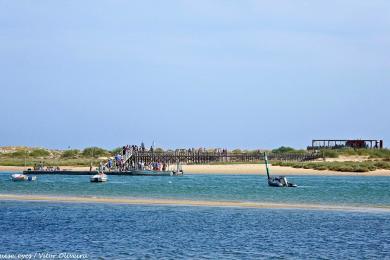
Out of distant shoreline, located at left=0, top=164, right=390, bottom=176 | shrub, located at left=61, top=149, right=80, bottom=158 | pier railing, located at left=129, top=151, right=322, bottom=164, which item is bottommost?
distant shoreline, located at left=0, top=164, right=390, bottom=176

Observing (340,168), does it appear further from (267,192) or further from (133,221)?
(133,221)

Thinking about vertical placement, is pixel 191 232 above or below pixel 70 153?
below

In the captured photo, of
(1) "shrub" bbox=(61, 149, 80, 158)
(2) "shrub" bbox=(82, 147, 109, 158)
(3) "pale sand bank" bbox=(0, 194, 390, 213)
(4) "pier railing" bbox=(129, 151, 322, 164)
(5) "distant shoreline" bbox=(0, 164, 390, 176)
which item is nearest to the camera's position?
(3) "pale sand bank" bbox=(0, 194, 390, 213)

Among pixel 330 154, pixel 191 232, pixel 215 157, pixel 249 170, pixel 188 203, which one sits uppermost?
pixel 330 154

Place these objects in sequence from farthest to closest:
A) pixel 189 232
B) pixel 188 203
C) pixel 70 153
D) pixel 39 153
Answer: pixel 39 153
pixel 70 153
pixel 188 203
pixel 189 232

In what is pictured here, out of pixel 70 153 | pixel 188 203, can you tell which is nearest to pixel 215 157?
pixel 70 153

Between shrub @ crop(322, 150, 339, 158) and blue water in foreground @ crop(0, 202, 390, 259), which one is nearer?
blue water in foreground @ crop(0, 202, 390, 259)

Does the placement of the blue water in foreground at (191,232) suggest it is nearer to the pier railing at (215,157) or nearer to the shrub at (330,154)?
the pier railing at (215,157)

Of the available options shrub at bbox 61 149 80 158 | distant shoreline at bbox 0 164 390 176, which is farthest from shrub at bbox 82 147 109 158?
distant shoreline at bbox 0 164 390 176

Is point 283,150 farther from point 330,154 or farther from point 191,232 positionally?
point 191,232

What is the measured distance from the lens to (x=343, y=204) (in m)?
55.4

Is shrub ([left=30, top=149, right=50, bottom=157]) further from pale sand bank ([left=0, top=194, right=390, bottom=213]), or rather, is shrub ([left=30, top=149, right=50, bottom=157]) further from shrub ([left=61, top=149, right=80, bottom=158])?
pale sand bank ([left=0, top=194, right=390, bottom=213])

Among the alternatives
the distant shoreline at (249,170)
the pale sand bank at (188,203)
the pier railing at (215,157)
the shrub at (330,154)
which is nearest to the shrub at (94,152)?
the distant shoreline at (249,170)

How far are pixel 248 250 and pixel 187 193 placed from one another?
110 feet
